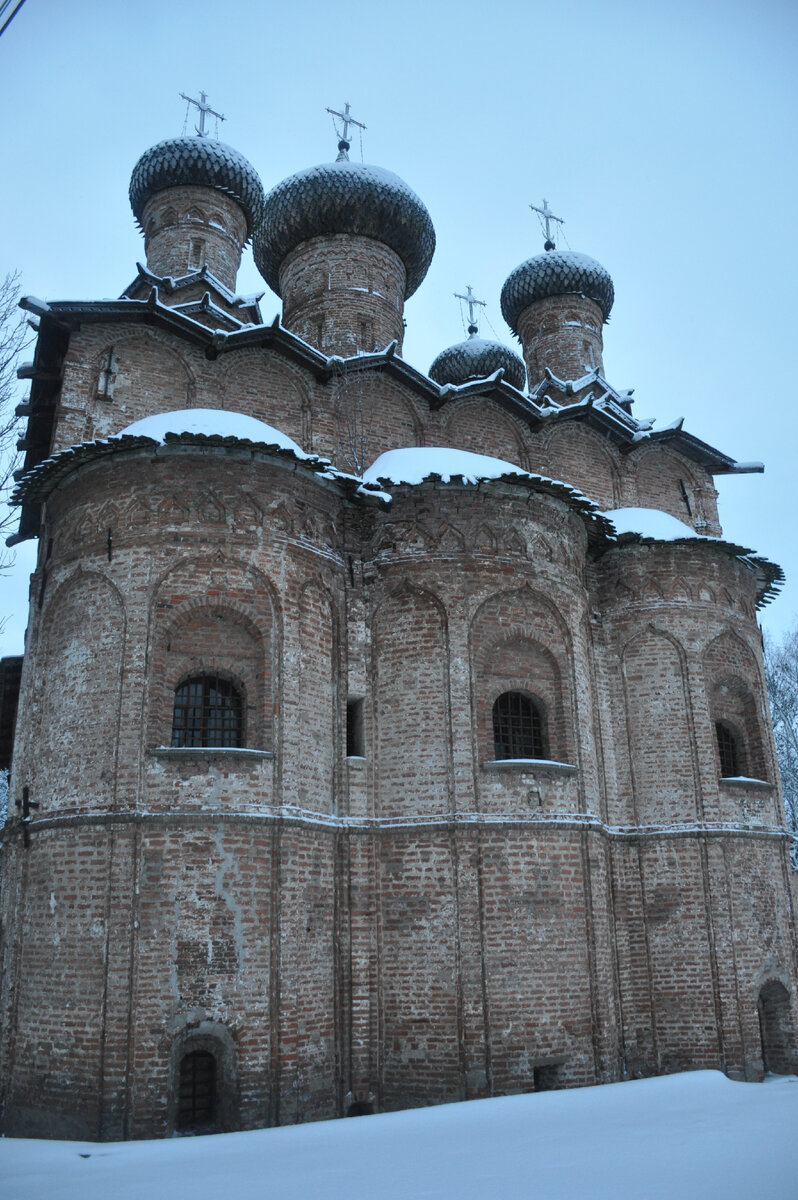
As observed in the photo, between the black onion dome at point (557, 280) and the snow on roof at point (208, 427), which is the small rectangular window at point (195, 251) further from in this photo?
the snow on roof at point (208, 427)

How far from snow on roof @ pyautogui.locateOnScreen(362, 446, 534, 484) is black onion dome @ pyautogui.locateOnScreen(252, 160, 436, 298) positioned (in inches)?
190

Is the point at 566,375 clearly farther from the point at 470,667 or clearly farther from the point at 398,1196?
the point at 398,1196

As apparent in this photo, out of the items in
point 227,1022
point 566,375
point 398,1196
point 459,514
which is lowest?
point 398,1196

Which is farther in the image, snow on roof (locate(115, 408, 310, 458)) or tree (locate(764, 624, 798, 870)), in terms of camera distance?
tree (locate(764, 624, 798, 870))

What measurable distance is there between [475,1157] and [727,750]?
693cm

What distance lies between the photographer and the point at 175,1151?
617 centimetres

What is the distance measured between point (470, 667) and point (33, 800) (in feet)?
13.5

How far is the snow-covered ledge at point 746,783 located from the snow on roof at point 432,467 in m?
4.12

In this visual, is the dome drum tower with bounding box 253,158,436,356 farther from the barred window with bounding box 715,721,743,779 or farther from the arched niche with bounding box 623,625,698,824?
the barred window with bounding box 715,721,743,779

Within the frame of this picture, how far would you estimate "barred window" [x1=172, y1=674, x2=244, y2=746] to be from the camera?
8328 millimetres

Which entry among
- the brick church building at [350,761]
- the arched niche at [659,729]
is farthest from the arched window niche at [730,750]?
the arched niche at [659,729]

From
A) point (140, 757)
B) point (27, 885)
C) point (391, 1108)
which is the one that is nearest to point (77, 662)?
point (140, 757)

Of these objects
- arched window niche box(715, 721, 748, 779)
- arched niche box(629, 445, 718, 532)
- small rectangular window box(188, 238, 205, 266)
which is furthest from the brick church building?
small rectangular window box(188, 238, 205, 266)

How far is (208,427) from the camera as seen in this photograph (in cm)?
869
